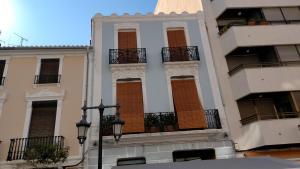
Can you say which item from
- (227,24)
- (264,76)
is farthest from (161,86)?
(227,24)

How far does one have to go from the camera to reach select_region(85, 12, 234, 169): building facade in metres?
10.1

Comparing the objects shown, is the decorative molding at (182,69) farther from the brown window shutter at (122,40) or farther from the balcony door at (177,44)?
the brown window shutter at (122,40)

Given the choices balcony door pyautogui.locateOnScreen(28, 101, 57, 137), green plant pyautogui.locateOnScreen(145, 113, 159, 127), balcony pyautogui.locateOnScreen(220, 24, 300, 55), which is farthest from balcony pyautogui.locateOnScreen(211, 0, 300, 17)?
balcony door pyautogui.locateOnScreen(28, 101, 57, 137)

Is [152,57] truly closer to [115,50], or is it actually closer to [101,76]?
[115,50]

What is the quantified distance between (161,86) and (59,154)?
5043 mm

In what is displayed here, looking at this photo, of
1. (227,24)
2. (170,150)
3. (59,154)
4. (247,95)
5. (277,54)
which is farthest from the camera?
(227,24)

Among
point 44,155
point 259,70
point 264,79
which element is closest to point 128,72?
point 44,155

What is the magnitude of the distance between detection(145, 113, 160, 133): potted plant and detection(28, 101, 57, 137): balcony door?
392 centimetres

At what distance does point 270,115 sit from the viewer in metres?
11.5

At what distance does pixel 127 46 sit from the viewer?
41.6 feet

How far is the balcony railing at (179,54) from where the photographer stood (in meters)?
12.2

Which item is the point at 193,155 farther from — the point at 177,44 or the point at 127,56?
the point at 177,44

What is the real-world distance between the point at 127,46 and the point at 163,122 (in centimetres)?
435

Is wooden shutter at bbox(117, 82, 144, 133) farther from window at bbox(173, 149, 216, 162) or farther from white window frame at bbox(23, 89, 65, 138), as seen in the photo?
white window frame at bbox(23, 89, 65, 138)
